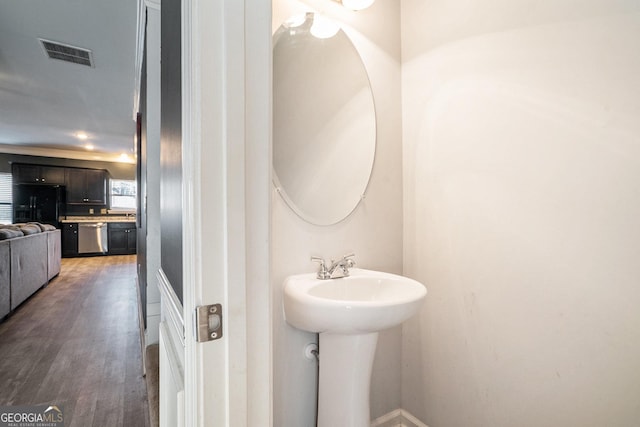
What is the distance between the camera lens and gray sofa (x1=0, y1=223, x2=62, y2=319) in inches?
116

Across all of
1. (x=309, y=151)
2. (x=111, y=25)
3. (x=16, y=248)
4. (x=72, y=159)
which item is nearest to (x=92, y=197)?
(x=72, y=159)

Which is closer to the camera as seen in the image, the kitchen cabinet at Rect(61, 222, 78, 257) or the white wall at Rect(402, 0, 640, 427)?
the white wall at Rect(402, 0, 640, 427)

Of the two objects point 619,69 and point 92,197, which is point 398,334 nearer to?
point 619,69

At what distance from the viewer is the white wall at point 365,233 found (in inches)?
46.8

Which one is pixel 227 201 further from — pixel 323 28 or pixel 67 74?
pixel 67 74

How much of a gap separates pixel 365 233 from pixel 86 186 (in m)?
8.75

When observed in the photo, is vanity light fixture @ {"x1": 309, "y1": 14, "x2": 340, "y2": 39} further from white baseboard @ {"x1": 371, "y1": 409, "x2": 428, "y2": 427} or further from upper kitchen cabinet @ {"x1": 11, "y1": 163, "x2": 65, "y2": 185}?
upper kitchen cabinet @ {"x1": 11, "y1": 163, "x2": 65, "y2": 185}

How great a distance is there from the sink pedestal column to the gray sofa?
344cm

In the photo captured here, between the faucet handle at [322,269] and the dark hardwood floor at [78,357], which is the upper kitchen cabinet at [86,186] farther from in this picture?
the faucet handle at [322,269]

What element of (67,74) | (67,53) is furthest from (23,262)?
(67,53)

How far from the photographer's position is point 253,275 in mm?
579

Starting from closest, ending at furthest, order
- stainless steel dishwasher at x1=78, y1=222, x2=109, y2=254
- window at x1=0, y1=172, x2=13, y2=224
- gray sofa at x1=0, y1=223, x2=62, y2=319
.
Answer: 1. gray sofa at x1=0, y1=223, x2=62, y2=319
2. window at x1=0, y1=172, x2=13, y2=224
3. stainless steel dishwasher at x1=78, y1=222, x2=109, y2=254

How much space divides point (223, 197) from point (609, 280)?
1178 mm

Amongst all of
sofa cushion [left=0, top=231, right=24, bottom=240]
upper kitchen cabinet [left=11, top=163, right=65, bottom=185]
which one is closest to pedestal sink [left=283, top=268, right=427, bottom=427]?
sofa cushion [left=0, top=231, right=24, bottom=240]
